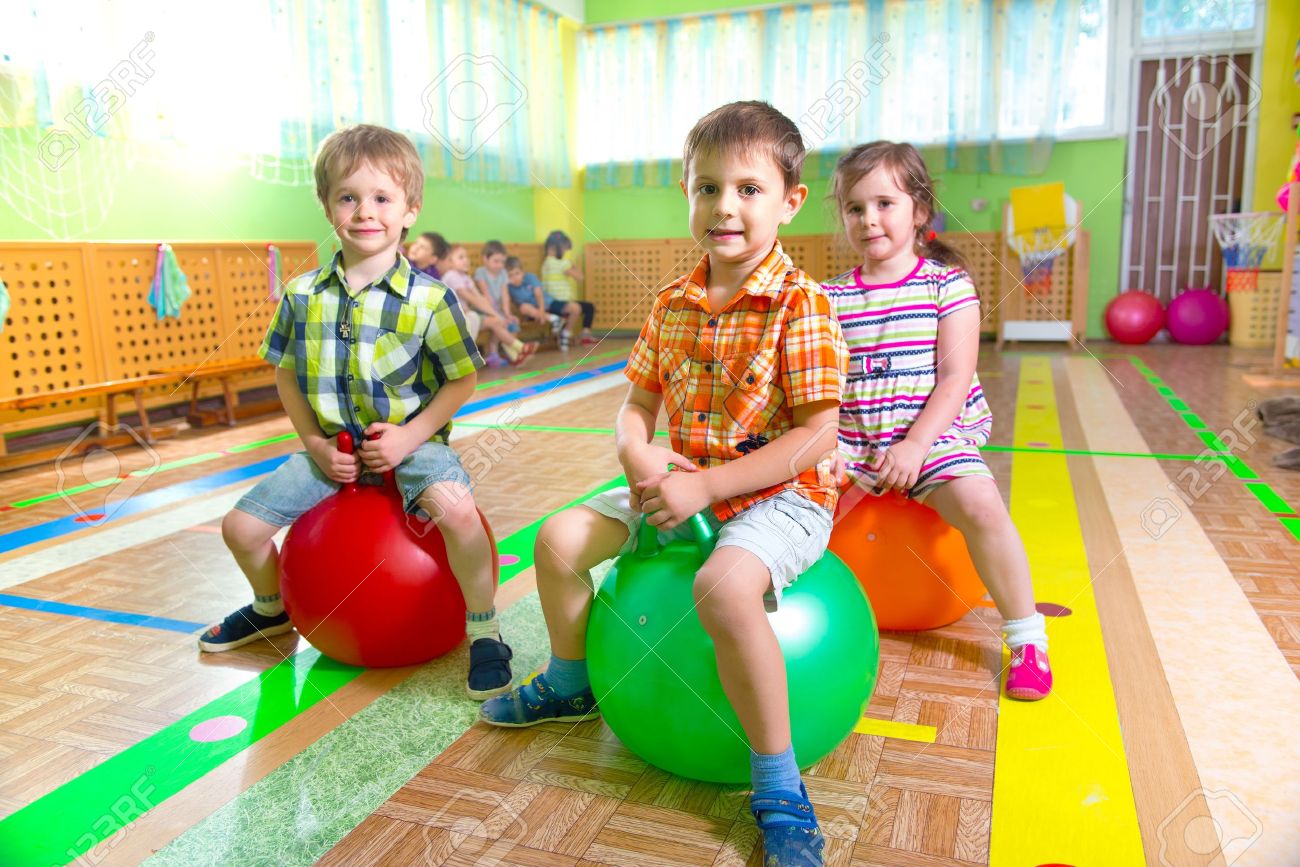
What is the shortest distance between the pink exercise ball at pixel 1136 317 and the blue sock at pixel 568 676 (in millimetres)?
6514

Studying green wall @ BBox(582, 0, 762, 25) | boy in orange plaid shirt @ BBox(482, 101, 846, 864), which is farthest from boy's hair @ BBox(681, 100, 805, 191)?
green wall @ BBox(582, 0, 762, 25)

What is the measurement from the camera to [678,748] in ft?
4.32

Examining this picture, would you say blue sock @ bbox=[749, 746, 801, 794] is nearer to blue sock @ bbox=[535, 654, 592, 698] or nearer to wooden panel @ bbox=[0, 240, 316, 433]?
blue sock @ bbox=[535, 654, 592, 698]

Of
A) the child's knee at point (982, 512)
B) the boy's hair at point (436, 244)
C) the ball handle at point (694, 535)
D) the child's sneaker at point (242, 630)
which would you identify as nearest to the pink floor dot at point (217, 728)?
the child's sneaker at point (242, 630)

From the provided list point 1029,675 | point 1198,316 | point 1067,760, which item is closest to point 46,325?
point 1029,675

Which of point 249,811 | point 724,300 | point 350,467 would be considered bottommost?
point 249,811

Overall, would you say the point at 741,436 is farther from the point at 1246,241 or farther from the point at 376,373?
the point at 1246,241

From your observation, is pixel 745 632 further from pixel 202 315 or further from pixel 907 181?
pixel 202 315

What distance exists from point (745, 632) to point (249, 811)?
0.74m

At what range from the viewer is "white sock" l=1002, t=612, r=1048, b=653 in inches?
66.1

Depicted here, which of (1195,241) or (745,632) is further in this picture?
(1195,241)

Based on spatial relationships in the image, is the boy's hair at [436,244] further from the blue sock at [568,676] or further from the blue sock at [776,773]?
the blue sock at [776,773]

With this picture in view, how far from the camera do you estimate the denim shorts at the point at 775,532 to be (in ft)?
4.15

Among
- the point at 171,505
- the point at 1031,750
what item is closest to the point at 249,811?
the point at 1031,750
